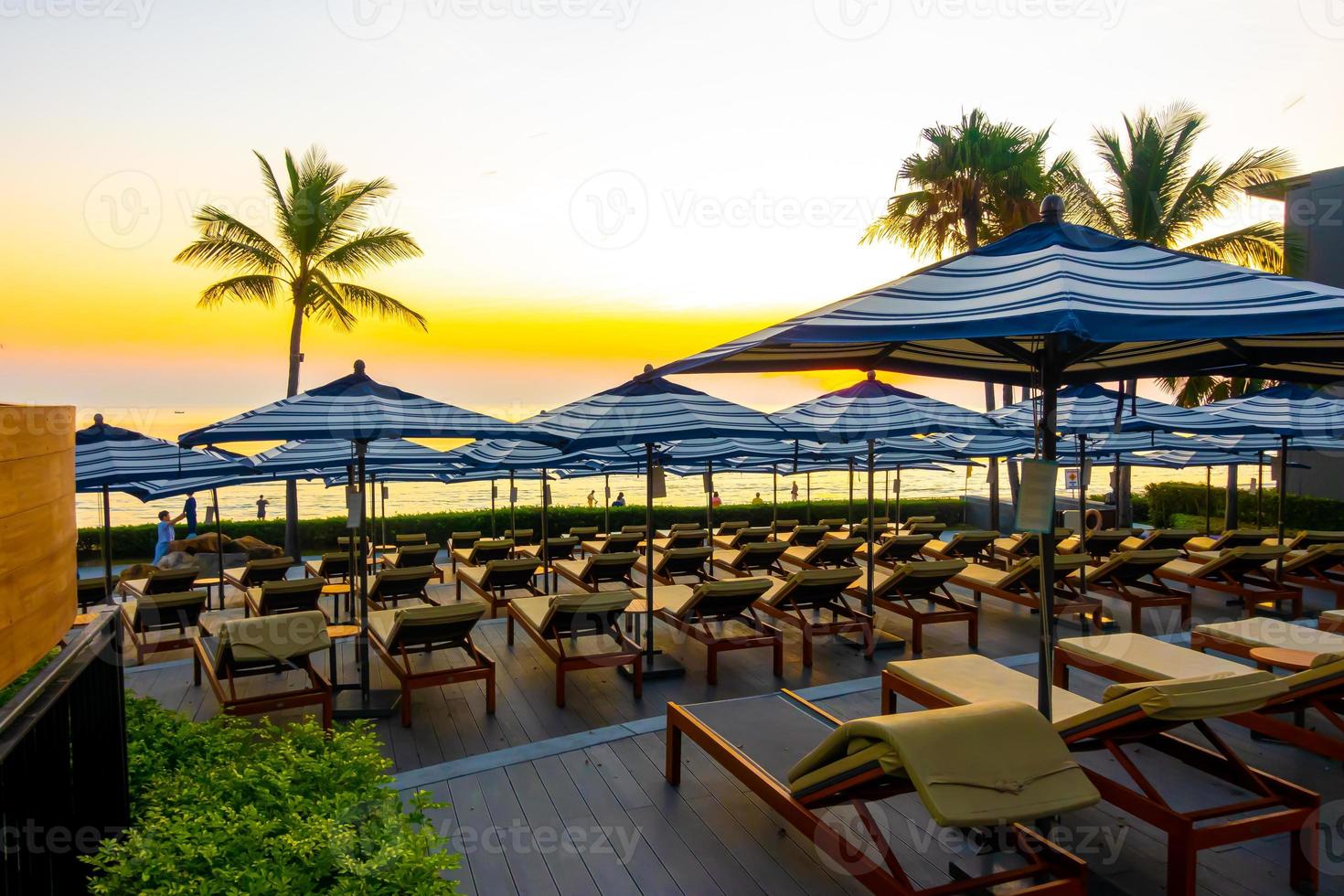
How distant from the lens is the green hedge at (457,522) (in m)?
19.3

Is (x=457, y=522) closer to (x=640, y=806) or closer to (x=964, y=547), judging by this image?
(x=964, y=547)

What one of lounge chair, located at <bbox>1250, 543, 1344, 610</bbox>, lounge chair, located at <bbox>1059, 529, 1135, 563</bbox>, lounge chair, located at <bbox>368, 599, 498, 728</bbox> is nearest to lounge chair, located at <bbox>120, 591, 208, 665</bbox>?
lounge chair, located at <bbox>368, 599, 498, 728</bbox>

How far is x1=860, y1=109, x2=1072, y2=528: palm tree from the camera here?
21609 mm

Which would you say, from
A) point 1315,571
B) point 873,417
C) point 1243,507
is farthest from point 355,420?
point 1243,507

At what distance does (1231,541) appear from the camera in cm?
1105

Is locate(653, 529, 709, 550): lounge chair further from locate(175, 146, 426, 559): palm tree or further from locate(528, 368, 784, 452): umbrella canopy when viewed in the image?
locate(175, 146, 426, 559): palm tree

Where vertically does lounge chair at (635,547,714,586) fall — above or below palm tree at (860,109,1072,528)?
below

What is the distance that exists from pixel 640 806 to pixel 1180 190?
23.8 meters

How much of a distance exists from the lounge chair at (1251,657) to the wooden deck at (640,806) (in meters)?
0.36

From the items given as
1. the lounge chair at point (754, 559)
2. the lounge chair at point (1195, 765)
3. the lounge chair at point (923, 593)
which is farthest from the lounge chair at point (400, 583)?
the lounge chair at point (1195, 765)

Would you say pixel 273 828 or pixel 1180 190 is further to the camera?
pixel 1180 190

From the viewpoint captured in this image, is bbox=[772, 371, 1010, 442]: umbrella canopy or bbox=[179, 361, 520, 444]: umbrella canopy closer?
bbox=[179, 361, 520, 444]: umbrella canopy

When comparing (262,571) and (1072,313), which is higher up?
(1072,313)

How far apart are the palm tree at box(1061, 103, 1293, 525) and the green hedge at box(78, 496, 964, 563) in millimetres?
9388
